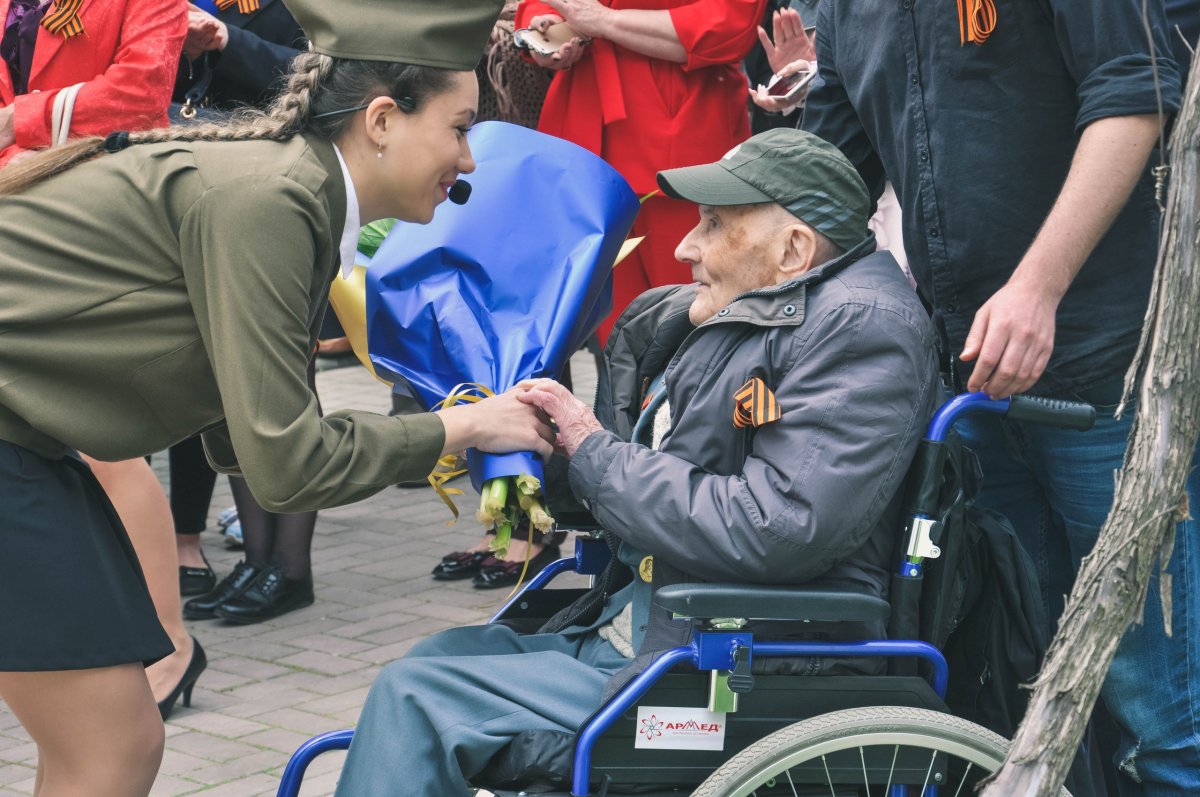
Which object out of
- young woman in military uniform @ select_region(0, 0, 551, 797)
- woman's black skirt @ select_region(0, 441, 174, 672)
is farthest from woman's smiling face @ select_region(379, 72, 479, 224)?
woman's black skirt @ select_region(0, 441, 174, 672)

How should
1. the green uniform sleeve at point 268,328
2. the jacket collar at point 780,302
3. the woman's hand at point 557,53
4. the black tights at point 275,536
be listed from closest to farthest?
the green uniform sleeve at point 268,328 → the jacket collar at point 780,302 → the woman's hand at point 557,53 → the black tights at point 275,536

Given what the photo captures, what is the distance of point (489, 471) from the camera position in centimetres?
274

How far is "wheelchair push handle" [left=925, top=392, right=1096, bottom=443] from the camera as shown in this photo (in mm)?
2586

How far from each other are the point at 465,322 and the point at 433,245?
0.75 ft

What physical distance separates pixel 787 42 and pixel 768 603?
2.10 m

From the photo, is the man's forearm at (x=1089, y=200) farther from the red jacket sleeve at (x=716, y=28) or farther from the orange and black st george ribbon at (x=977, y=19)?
the red jacket sleeve at (x=716, y=28)

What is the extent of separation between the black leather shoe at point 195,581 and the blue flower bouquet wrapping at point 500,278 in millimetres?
2328

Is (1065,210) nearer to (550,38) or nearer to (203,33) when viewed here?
(550,38)

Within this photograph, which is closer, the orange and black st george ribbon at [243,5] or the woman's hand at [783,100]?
the woman's hand at [783,100]

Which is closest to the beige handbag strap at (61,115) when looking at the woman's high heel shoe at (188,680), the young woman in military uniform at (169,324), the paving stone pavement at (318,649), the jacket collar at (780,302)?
the woman's high heel shoe at (188,680)

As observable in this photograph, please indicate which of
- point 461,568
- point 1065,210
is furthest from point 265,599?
point 1065,210

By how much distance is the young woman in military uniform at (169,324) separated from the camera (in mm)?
2350

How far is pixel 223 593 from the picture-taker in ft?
16.8

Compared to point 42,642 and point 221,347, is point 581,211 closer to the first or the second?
point 221,347
